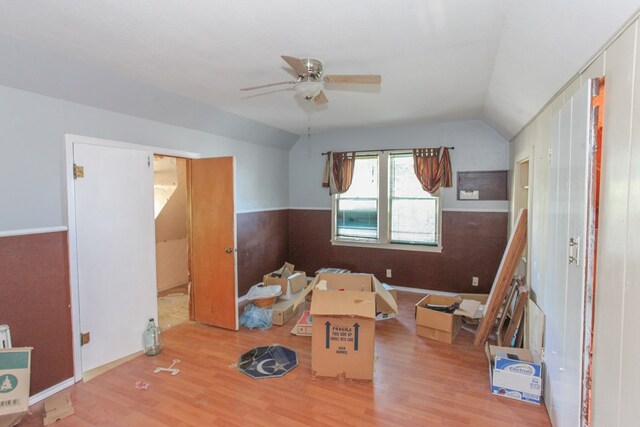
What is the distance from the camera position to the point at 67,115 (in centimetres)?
271

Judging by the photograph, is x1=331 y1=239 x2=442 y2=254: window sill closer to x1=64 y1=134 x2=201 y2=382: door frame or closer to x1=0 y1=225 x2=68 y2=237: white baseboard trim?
x1=64 y1=134 x2=201 y2=382: door frame

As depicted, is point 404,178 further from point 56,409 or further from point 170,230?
point 56,409

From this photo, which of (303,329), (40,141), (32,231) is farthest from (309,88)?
(303,329)

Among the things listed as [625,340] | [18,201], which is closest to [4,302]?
[18,201]

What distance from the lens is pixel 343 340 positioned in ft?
8.98

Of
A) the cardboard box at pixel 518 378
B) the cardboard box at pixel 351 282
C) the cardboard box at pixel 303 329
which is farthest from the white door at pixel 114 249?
the cardboard box at pixel 518 378

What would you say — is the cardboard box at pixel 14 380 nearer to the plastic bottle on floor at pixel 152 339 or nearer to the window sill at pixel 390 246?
the plastic bottle on floor at pixel 152 339

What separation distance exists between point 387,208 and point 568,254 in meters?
3.39

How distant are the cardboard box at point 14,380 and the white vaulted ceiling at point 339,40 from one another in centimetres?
191

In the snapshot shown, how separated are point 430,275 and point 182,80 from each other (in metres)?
4.15

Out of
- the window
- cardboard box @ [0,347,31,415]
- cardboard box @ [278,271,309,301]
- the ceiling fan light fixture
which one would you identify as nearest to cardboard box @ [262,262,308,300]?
cardboard box @ [278,271,309,301]

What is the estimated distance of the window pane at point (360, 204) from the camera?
532cm

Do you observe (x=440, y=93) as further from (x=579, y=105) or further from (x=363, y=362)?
(x=363, y=362)

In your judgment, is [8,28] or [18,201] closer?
[8,28]
